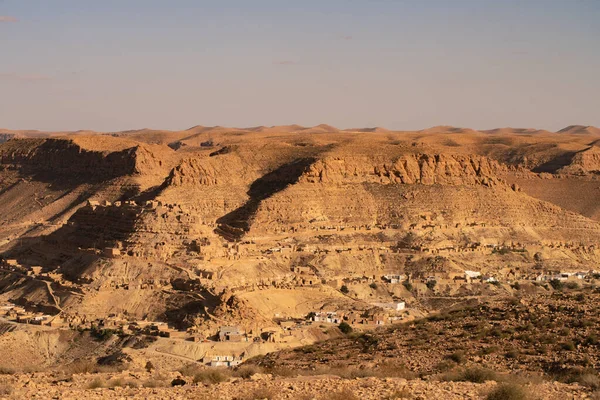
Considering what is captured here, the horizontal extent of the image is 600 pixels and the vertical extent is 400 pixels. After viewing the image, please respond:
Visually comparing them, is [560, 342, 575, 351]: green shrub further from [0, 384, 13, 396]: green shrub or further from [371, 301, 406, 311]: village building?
[371, 301, 406, 311]: village building

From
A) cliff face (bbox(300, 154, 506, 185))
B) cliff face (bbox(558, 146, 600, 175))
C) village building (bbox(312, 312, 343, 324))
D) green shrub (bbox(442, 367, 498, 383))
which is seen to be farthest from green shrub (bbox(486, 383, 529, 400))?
cliff face (bbox(558, 146, 600, 175))

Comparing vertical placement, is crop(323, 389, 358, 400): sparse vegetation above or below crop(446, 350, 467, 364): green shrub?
above

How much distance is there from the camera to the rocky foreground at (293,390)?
22.2 meters

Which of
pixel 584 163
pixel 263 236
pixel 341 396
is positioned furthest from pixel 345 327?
pixel 584 163

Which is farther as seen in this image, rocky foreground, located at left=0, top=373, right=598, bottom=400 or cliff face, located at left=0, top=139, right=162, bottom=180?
cliff face, located at left=0, top=139, right=162, bottom=180

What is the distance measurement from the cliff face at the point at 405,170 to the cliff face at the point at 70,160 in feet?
52.7

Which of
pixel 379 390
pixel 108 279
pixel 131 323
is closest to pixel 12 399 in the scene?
pixel 379 390

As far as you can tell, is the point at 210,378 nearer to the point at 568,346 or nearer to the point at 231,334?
the point at 568,346

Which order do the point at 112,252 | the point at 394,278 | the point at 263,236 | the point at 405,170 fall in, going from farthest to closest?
the point at 405,170, the point at 263,236, the point at 394,278, the point at 112,252

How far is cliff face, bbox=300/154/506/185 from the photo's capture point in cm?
8588

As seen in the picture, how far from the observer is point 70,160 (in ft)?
338

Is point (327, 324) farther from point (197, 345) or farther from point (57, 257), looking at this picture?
point (57, 257)

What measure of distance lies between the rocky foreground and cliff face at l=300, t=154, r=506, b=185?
6035cm

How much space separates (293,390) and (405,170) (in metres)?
66.5
